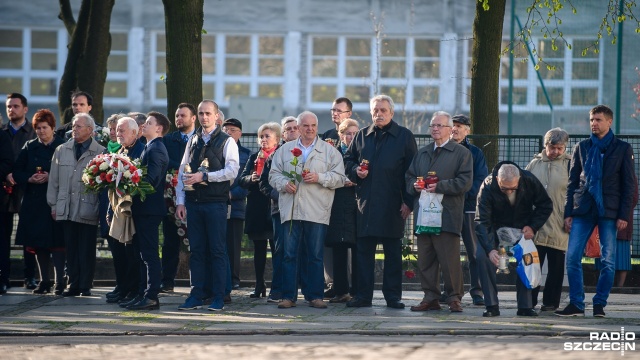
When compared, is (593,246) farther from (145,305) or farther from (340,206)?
(145,305)

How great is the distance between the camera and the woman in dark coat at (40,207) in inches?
583

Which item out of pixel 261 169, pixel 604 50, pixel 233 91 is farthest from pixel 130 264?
pixel 233 91

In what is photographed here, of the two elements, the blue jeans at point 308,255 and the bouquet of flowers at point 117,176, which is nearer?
the bouquet of flowers at point 117,176

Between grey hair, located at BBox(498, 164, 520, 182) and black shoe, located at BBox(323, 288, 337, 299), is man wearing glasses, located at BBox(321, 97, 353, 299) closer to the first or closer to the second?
black shoe, located at BBox(323, 288, 337, 299)

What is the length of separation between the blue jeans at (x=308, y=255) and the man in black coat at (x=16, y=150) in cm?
372

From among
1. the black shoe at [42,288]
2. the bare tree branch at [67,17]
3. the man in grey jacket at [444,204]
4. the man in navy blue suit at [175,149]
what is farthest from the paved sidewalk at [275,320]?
the bare tree branch at [67,17]

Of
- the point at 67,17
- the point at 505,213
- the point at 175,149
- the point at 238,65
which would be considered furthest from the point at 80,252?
the point at 238,65

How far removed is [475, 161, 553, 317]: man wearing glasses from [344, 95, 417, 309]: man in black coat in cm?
108

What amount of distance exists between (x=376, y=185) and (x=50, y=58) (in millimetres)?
35268

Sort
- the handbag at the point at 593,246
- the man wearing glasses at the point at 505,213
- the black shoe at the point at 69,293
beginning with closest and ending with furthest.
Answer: the man wearing glasses at the point at 505,213
the handbag at the point at 593,246
the black shoe at the point at 69,293

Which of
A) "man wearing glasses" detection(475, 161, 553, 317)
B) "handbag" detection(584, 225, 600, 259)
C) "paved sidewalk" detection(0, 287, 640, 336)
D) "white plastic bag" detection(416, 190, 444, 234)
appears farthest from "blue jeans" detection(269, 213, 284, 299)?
"handbag" detection(584, 225, 600, 259)

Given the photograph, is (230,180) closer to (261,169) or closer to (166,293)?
(261,169)

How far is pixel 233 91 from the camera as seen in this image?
46844mm

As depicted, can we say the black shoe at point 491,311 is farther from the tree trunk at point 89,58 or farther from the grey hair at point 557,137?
→ the tree trunk at point 89,58
